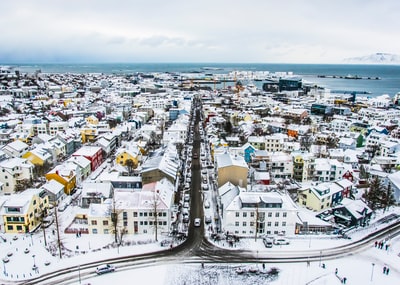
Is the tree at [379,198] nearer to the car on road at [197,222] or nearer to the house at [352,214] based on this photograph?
the house at [352,214]

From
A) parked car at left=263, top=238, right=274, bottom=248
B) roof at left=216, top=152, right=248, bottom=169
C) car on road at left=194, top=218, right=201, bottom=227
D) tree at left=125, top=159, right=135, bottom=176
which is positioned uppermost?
roof at left=216, top=152, right=248, bottom=169

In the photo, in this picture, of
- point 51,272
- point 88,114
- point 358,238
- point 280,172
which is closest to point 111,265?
point 51,272

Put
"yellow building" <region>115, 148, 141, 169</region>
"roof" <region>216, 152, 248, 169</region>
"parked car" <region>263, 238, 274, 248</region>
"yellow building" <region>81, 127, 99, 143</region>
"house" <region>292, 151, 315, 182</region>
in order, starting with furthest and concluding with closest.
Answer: "yellow building" <region>81, 127, 99, 143</region> < "yellow building" <region>115, 148, 141, 169</region> < "house" <region>292, 151, 315, 182</region> < "roof" <region>216, 152, 248, 169</region> < "parked car" <region>263, 238, 274, 248</region>

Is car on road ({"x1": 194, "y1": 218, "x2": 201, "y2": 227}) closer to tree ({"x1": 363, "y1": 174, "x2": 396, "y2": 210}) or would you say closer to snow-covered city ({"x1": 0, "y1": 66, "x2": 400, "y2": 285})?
snow-covered city ({"x1": 0, "y1": 66, "x2": 400, "y2": 285})

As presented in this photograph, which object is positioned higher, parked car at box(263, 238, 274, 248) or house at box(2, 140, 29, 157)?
house at box(2, 140, 29, 157)

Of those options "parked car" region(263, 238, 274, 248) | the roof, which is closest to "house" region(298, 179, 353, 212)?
the roof

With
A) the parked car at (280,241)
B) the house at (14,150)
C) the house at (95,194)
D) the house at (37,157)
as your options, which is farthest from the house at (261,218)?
the house at (14,150)

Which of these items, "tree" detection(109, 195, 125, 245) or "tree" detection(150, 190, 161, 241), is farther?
"tree" detection(150, 190, 161, 241)

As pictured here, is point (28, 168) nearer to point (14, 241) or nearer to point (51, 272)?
point (14, 241)
